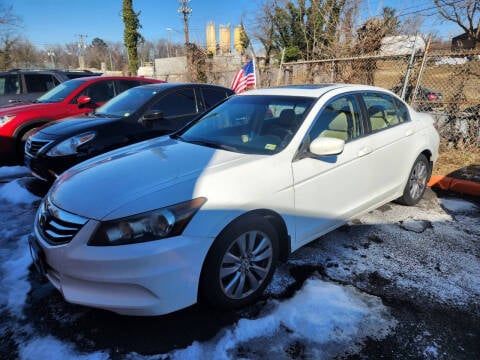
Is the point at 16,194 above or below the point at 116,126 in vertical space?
below

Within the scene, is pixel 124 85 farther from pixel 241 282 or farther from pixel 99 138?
pixel 241 282

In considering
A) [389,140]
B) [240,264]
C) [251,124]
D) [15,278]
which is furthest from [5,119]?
[389,140]

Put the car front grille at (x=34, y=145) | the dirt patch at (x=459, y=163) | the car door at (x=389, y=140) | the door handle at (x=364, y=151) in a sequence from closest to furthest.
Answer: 1. the door handle at (x=364, y=151)
2. the car door at (x=389, y=140)
3. the car front grille at (x=34, y=145)
4. the dirt patch at (x=459, y=163)

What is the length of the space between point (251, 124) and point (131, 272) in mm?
1849

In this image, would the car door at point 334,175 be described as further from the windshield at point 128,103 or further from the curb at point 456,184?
the windshield at point 128,103

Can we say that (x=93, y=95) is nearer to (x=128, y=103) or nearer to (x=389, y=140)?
(x=128, y=103)

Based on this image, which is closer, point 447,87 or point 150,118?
point 150,118

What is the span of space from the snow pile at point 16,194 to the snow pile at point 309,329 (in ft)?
12.1

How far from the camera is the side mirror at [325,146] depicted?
9.02 ft

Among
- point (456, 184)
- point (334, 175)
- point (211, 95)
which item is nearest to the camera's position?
point (334, 175)

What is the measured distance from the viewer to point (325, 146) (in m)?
2.74

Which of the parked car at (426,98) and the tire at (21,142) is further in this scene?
the parked car at (426,98)

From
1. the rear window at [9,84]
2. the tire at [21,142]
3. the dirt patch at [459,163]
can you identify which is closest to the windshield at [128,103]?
the tire at [21,142]

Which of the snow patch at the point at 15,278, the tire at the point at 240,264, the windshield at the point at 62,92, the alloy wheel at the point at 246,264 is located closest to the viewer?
the tire at the point at 240,264
